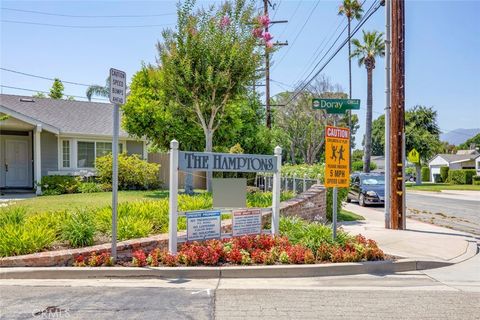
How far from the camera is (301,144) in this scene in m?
52.3

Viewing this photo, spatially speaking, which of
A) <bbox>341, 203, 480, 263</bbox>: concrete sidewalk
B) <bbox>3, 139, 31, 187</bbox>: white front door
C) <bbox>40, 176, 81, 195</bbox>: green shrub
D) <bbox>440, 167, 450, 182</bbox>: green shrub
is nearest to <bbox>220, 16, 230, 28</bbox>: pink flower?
<bbox>341, 203, 480, 263</bbox>: concrete sidewalk

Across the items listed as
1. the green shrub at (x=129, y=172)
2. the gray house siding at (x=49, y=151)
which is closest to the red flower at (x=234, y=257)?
the green shrub at (x=129, y=172)

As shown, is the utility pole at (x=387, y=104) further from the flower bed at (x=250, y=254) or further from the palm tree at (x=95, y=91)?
the palm tree at (x=95, y=91)

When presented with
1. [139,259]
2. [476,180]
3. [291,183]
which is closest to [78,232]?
[139,259]

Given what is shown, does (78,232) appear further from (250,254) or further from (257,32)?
(257,32)

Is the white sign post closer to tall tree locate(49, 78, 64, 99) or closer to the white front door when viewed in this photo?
the white front door

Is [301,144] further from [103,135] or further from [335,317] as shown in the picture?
[335,317]

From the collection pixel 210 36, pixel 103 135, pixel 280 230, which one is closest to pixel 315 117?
pixel 103 135

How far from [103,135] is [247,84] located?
915cm

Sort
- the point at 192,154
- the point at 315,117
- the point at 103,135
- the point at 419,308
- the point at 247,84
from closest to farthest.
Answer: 1. the point at 419,308
2. the point at 192,154
3. the point at 247,84
4. the point at 103,135
5. the point at 315,117

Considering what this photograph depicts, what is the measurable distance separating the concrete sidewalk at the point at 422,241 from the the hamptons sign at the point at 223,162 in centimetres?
290

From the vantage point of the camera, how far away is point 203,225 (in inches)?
292

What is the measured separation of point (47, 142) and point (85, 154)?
1774 mm

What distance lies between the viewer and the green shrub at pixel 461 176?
4935 centimetres
